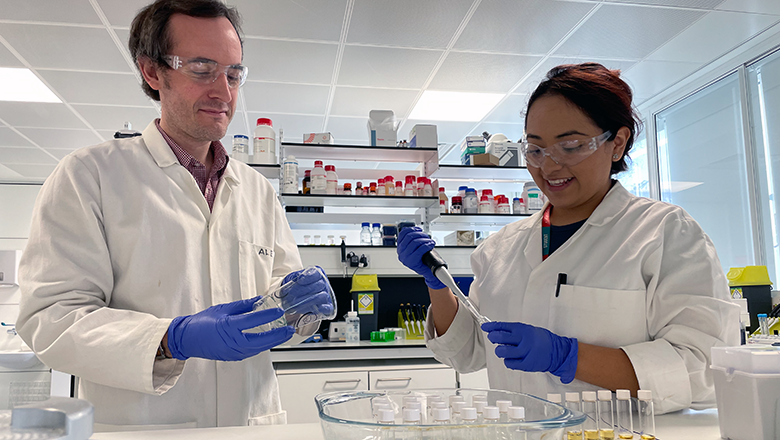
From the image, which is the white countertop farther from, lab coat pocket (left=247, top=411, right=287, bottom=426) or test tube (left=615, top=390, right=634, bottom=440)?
lab coat pocket (left=247, top=411, right=287, bottom=426)

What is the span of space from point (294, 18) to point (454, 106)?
208cm

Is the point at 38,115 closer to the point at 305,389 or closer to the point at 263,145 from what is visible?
the point at 263,145

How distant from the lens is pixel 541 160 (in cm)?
133

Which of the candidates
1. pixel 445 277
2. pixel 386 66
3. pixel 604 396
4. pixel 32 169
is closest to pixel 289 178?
pixel 386 66

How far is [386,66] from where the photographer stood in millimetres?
4117

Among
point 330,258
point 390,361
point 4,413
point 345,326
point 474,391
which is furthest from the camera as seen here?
point 330,258

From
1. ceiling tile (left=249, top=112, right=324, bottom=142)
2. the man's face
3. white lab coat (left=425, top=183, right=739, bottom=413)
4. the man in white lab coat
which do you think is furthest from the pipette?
ceiling tile (left=249, top=112, right=324, bottom=142)

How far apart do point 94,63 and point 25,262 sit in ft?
11.3

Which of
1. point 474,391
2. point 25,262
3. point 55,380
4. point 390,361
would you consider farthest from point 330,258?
point 474,391

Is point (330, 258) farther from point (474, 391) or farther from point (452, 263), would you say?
point (474, 391)

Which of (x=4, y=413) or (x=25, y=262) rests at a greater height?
(x=25, y=262)

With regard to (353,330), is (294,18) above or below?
above

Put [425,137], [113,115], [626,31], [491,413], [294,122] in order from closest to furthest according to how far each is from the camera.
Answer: [491,413] < [425,137] < [626,31] < [113,115] < [294,122]

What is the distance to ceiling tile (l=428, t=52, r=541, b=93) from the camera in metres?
4.05
